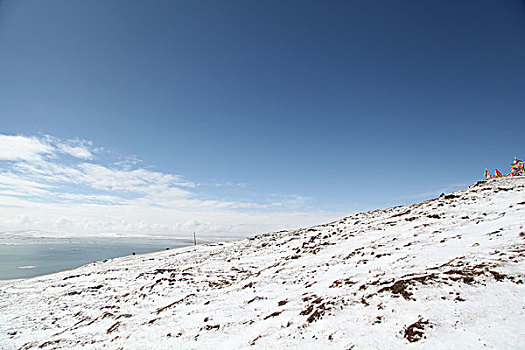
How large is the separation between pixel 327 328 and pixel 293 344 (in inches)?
43.2

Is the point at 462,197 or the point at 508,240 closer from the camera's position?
the point at 508,240

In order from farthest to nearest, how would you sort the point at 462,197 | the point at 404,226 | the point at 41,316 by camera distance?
1. the point at 462,197
2. the point at 404,226
3. the point at 41,316

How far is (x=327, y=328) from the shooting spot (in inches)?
270

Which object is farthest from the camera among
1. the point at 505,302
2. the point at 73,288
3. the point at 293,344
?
the point at 73,288

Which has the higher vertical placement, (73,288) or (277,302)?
(277,302)

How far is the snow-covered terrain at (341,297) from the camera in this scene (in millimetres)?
5844

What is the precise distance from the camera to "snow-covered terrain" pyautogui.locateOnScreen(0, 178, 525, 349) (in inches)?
230

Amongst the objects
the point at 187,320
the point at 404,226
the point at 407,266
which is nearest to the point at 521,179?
the point at 404,226

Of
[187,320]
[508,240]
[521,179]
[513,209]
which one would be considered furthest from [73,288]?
[521,179]

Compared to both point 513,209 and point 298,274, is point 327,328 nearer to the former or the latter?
point 298,274

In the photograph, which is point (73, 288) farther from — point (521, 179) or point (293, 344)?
point (521, 179)

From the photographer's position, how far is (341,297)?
852cm

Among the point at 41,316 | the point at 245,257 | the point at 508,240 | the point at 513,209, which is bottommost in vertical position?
the point at 41,316

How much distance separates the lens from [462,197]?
65.1ft
